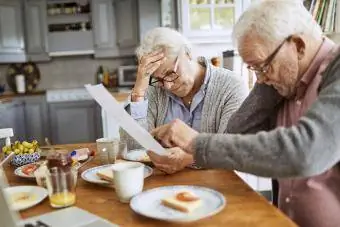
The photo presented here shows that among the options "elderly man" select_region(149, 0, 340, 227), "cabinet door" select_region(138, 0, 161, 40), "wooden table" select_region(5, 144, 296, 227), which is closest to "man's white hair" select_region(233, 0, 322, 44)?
"elderly man" select_region(149, 0, 340, 227)

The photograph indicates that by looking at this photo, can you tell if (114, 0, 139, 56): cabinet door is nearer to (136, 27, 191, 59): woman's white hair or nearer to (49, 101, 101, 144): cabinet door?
(49, 101, 101, 144): cabinet door

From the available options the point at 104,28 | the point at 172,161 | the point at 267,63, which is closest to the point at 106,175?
the point at 172,161

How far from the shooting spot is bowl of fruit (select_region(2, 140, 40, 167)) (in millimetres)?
1528

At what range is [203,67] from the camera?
1853 millimetres

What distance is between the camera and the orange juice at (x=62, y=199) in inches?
42.1

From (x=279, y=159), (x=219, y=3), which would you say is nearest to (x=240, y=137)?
(x=279, y=159)

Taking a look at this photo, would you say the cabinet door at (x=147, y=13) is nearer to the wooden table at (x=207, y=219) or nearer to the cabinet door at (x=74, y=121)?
the cabinet door at (x=74, y=121)

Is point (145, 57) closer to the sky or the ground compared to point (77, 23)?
closer to the ground

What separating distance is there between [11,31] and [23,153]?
352 cm

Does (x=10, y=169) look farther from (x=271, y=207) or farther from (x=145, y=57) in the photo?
(x=271, y=207)

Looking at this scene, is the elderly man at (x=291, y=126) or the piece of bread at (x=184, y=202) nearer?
the elderly man at (x=291, y=126)

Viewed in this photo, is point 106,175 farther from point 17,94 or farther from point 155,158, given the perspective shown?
point 17,94

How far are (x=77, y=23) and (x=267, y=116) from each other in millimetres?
4064

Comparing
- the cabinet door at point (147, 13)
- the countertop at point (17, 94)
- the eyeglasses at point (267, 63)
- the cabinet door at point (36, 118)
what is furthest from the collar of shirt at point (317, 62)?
the countertop at point (17, 94)
